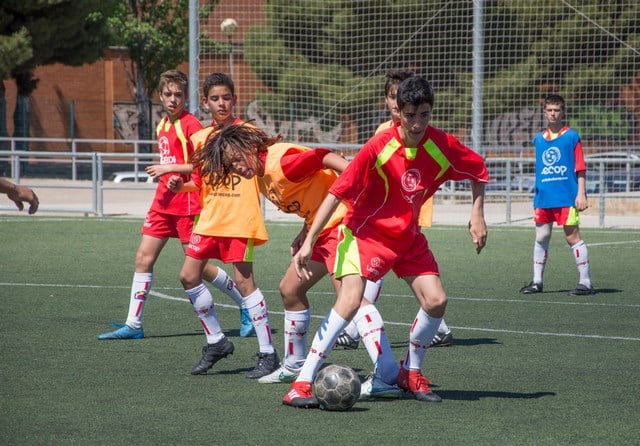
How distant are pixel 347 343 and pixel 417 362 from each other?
180 cm

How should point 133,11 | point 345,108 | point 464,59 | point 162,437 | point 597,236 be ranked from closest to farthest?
point 162,437 → point 597,236 → point 464,59 → point 345,108 → point 133,11

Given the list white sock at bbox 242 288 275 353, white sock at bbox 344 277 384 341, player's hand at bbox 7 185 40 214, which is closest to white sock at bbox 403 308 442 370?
white sock at bbox 242 288 275 353

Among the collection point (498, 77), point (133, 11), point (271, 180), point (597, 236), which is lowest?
point (597, 236)

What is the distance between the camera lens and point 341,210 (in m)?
6.65

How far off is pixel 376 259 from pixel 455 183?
18287mm

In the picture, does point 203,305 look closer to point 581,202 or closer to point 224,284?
point 224,284

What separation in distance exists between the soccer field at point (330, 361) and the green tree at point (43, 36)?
18.3 metres

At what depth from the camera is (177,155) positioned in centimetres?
851

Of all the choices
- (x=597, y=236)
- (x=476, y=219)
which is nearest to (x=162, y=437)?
(x=476, y=219)

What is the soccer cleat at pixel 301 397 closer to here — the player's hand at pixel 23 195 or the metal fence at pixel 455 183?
the player's hand at pixel 23 195

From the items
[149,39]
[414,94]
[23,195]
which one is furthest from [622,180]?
[149,39]

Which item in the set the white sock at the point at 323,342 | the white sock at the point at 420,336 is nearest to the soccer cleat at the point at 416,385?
the white sock at the point at 420,336

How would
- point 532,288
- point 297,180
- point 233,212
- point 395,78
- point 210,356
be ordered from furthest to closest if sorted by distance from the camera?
point 532,288
point 395,78
point 233,212
point 210,356
point 297,180

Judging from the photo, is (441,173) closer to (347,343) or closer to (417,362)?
(417,362)
